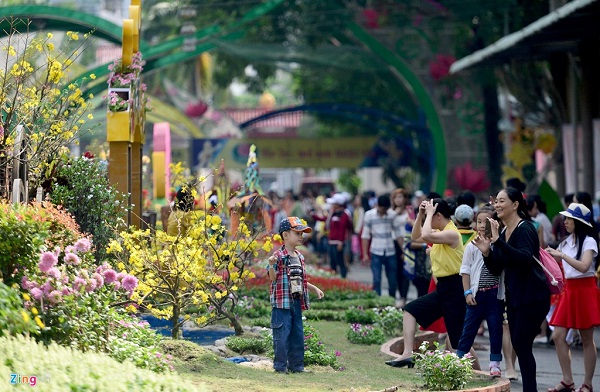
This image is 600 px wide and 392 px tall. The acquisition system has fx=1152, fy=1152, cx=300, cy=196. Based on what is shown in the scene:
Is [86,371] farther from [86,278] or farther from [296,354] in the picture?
[296,354]

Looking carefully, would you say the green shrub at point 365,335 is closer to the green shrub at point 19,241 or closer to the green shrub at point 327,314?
the green shrub at point 327,314

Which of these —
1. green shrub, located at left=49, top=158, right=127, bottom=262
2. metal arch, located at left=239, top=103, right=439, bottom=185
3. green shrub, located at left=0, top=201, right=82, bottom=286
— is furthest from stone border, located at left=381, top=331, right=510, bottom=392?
metal arch, located at left=239, top=103, right=439, bottom=185

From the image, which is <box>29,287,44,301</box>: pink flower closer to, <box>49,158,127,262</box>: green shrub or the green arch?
<box>49,158,127,262</box>: green shrub

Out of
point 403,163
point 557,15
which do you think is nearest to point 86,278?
point 557,15

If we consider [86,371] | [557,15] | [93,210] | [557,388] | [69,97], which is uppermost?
[557,15]

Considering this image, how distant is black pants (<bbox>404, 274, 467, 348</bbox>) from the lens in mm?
10977

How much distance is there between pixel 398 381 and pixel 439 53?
23.3 m

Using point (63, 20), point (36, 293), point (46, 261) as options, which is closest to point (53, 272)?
point (46, 261)

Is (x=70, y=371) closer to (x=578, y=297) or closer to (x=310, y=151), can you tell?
(x=578, y=297)

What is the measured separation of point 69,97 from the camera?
12.1 metres

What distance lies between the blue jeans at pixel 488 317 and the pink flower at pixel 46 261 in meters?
4.13

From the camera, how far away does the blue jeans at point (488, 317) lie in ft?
34.4

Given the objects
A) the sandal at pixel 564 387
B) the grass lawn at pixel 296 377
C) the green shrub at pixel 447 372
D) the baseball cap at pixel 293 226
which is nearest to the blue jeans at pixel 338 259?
the grass lawn at pixel 296 377

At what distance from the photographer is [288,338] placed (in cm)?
994
